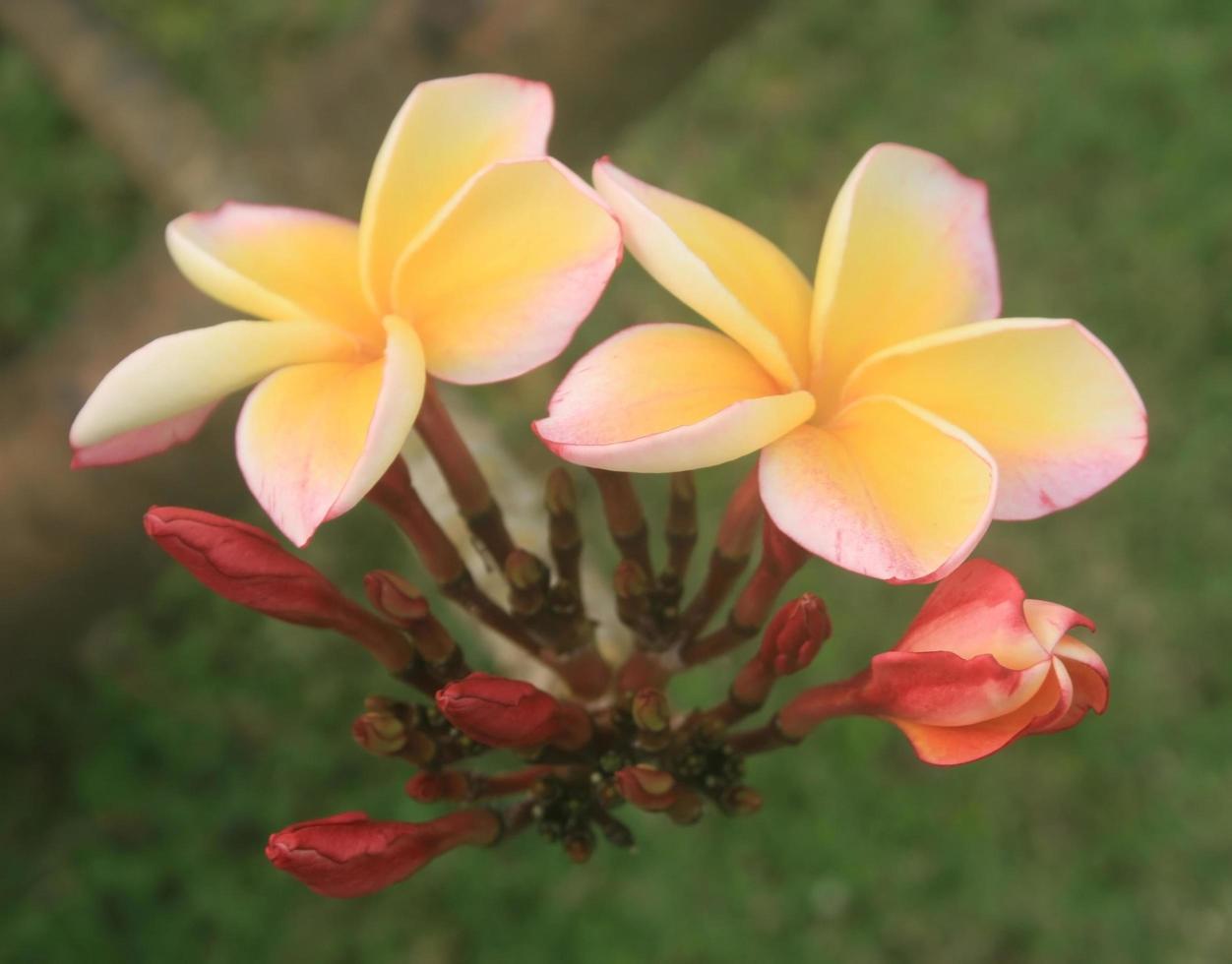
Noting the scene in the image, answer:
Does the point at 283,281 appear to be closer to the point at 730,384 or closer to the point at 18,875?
the point at 730,384

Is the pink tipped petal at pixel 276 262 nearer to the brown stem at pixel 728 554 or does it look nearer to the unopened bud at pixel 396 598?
the unopened bud at pixel 396 598

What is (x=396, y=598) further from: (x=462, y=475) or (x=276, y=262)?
(x=276, y=262)

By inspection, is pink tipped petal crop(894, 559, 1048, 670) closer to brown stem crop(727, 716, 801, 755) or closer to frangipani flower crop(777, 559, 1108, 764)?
frangipani flower crop(777, 559, 1108, 764)

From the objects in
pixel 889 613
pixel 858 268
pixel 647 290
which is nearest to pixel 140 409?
pixel 858 268

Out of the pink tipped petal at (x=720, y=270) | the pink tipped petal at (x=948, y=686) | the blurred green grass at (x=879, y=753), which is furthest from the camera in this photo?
the blurred green grass at (x=879, y=753)

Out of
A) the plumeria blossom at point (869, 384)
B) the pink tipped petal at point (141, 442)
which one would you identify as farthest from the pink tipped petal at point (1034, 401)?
the pink tipped petal at point (141, 442)

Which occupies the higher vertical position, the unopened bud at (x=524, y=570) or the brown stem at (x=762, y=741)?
the unopened bud at (x=524, y=570)

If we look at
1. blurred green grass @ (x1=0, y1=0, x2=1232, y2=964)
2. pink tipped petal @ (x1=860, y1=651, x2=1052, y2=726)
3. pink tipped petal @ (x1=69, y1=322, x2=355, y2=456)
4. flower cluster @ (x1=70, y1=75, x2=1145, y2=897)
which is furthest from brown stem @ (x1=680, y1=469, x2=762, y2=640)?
blurred green grass @ (x1=0, y1=0, x2=1232, y2=964)
